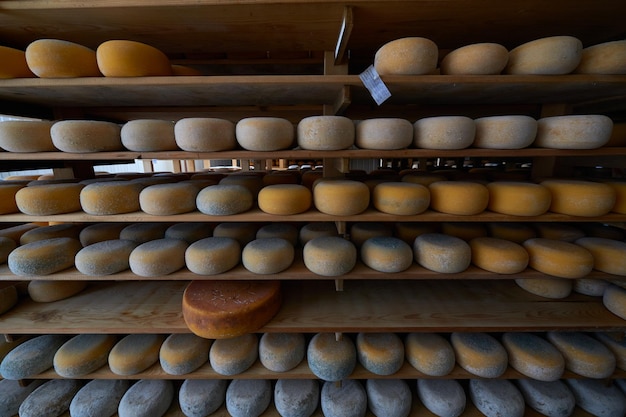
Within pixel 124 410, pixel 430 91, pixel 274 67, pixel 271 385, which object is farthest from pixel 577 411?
pixel 274 67

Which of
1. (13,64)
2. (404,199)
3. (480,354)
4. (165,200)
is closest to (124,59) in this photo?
(13,64)

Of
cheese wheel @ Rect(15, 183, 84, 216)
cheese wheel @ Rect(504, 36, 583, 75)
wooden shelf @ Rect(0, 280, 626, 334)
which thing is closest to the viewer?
cheese wheel @ Rect(504, 36, 583, 75)

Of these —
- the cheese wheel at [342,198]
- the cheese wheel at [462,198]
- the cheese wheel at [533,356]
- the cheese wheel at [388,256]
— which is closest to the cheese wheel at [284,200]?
the cheese wheel at [342,198]

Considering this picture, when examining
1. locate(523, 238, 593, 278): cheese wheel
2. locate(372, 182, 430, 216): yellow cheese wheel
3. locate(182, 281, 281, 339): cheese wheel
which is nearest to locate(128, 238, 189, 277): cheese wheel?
locate(182, 281, 281, 339): cheese wheel

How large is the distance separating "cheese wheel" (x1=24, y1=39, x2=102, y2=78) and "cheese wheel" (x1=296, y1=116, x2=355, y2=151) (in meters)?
0.98

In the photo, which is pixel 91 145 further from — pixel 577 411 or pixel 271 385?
pixel 577 411

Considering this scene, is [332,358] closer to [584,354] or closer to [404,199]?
[404,199]

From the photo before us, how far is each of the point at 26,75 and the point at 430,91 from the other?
1.87 meters

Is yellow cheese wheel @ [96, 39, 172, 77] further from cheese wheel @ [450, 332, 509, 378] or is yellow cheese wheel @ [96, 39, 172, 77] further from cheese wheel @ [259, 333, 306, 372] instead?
cheese wheel @ [450, 332, 509, 378]

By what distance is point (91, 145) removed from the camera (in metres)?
1.03

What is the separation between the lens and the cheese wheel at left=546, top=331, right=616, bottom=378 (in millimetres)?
1123

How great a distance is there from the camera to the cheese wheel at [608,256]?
3.52 ft

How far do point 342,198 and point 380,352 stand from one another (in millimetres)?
830

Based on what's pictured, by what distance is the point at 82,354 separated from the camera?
1.20 metres
